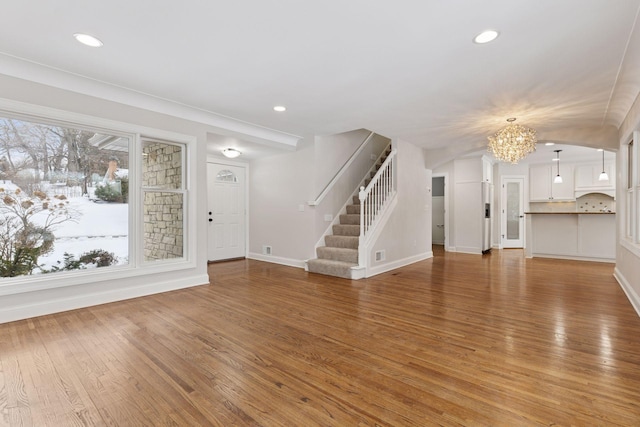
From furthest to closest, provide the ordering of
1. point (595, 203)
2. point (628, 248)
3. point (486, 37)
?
point (595, 203), point (628, 248), point (486, 37)

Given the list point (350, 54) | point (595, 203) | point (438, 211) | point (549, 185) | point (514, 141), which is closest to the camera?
point (350, 54)

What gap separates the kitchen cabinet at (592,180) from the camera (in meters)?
7.89

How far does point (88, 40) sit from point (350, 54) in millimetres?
2260

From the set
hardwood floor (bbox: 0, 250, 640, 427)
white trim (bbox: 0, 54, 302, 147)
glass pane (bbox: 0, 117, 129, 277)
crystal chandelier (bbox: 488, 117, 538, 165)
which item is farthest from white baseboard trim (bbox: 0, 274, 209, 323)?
crystal chandelier (bbox: 488, 117, 538, 165)

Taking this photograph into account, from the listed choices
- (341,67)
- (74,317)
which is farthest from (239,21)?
(74,317)

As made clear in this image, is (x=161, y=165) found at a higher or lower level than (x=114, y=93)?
lower

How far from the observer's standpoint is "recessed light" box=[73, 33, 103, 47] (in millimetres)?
2494

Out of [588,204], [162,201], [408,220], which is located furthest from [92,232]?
[588,204]

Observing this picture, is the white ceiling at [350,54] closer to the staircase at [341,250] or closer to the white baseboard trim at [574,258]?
the staircase at [341,250]

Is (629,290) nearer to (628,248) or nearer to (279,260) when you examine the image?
(628,248)

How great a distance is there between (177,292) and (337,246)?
2.91m

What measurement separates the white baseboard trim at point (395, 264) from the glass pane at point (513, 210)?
11.7 feet

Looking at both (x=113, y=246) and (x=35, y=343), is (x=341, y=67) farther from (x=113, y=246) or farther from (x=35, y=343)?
(x=35, y=343)

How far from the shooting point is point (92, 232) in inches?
143
